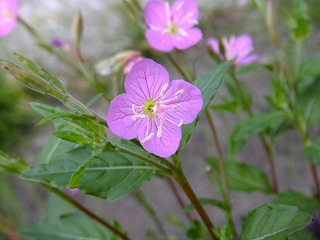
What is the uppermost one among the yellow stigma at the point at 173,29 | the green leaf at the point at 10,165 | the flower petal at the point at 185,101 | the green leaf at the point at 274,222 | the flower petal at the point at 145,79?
the yellow stigma at the point at 173,29

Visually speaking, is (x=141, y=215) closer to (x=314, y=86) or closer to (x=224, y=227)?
(x=314, y=86)

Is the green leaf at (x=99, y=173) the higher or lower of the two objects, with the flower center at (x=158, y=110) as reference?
lower

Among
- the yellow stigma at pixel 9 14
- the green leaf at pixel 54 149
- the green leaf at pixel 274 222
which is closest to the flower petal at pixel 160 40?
the green leaf at pixel 54 149

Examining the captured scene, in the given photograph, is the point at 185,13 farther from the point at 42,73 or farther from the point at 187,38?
the point at 42,73

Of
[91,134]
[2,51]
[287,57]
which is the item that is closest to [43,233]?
[91,134]

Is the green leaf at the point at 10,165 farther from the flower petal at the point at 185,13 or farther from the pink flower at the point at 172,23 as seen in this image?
the flower petal at the point at 185,13

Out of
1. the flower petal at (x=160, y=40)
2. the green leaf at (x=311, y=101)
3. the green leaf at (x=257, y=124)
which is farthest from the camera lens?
the green leaf at (x=311, y=101)

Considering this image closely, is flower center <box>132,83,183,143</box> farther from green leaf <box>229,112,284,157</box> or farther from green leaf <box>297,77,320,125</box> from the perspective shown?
green leaf <box>297,77,320,125</box>
